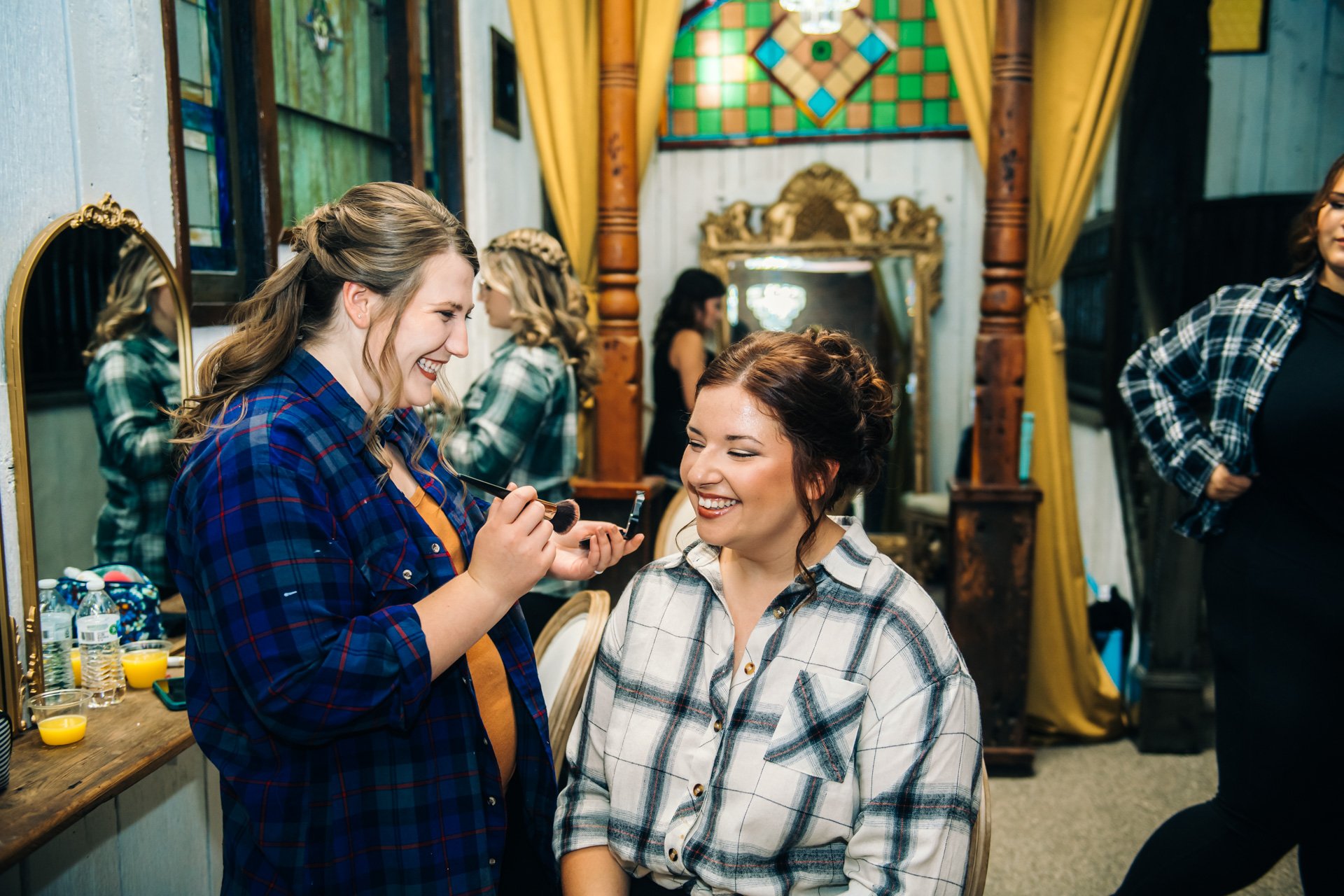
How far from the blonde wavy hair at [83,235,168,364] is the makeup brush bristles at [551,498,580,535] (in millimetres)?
890

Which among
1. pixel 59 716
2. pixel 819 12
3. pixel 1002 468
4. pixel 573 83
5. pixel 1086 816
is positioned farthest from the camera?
pixel 819 12

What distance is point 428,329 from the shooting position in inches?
49.9

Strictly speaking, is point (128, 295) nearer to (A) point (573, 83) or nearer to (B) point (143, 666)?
(B) point (143, 666)

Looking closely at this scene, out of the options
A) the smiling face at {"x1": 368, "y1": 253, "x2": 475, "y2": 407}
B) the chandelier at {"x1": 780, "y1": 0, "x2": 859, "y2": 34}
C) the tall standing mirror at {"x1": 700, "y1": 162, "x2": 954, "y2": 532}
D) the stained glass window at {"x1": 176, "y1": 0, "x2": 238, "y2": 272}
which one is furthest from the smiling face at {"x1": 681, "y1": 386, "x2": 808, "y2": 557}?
the tall standing mirror at {"x1": 700, "y1": 162, "x2": 954, "y2": 532}

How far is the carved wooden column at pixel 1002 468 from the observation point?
291cm

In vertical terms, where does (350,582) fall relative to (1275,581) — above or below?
above

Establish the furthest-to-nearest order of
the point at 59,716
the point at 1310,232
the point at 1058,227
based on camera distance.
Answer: the point at 1058,227 → the point at 1310,232 → the point at 59,716

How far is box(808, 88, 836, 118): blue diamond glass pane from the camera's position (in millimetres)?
4949

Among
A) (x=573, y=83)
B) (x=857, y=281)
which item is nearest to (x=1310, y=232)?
(x=573, y=83)

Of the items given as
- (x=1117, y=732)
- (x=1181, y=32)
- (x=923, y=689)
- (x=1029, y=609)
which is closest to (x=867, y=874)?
(x=923, y=689)

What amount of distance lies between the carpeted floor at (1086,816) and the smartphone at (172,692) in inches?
72.5

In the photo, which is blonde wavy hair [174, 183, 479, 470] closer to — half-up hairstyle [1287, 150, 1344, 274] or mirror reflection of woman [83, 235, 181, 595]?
mirror reflection of woman [83, 235, 181, 595]

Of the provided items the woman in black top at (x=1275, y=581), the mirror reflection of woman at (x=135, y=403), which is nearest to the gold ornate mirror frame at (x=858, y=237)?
the woman in black top at (x=1275, y=581)

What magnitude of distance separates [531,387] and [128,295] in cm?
96
